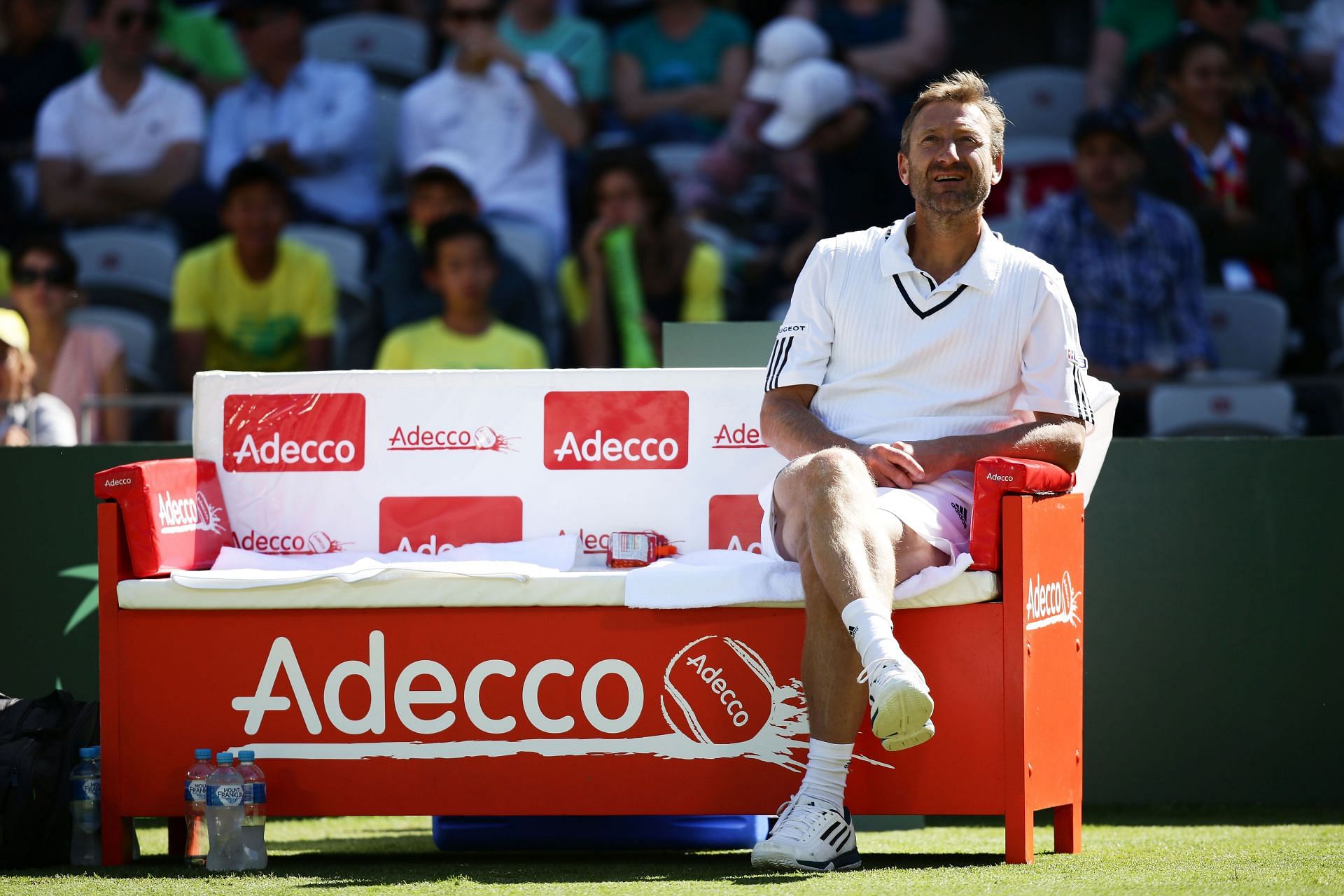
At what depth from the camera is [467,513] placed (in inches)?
154

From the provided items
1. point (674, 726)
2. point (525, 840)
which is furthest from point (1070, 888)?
point (525, 840)

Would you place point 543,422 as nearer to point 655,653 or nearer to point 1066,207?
point 655,653

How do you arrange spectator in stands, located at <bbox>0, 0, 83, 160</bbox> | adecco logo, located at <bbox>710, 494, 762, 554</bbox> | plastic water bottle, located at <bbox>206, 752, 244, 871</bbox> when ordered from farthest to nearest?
spectator in stands, located at <bbox>0, 0, 83, 160</bbox>, adecco logo, located at <bbox>710, 494, 762, 554</bbox>, plastic water bottle, located at <bbox>206, 752, 244, 871</bbox>

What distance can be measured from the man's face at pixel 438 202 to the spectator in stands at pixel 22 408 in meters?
2.04

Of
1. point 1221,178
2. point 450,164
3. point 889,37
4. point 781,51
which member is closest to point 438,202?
point 450,164

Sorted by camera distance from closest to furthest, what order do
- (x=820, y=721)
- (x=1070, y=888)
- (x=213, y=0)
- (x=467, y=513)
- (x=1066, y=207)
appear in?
(x=1070, y=888), (x=820, y=721), (x=467, y=513), (x=1066, y=207), (x=213, y=0)

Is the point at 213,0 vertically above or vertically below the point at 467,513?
above

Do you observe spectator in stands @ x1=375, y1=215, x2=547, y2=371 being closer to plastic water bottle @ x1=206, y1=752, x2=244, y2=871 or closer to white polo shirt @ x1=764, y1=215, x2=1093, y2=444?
white polo shirt @ x1=764, y1=215, x2=1093, y2=444

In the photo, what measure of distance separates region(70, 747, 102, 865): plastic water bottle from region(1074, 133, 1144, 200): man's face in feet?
15.0

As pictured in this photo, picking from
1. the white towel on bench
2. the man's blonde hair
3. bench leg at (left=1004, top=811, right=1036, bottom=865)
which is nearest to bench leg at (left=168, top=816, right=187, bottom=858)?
the white towel on bench

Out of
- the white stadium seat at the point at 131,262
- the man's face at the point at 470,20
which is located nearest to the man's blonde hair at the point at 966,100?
the man's face at the point at 470,20

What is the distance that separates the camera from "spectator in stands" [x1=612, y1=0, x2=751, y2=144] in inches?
290

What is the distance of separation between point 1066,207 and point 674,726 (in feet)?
13.0

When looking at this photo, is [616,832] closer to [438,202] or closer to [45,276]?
[438,202]
